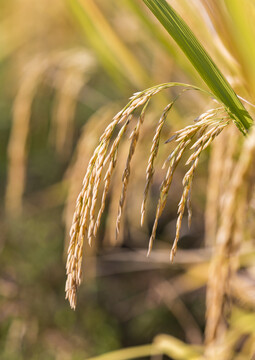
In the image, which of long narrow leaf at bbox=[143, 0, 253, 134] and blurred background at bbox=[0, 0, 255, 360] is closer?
long narrow leaf at bbox=[143, 0, 253, 134]

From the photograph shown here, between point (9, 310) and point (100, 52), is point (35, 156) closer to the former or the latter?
point (9, 310)

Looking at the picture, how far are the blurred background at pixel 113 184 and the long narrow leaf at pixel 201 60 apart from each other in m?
0.08

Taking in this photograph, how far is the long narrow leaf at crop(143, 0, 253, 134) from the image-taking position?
1.91 ft

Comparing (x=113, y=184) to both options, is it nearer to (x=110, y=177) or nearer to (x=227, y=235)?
(x=227, y=235)

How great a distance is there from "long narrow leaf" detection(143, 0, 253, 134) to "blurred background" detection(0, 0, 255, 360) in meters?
0.08

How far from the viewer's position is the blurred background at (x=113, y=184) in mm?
Answer: 954

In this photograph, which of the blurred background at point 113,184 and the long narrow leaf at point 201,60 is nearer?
the long narrow leaf at point 201,60

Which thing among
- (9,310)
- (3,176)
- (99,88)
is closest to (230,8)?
(9,310)

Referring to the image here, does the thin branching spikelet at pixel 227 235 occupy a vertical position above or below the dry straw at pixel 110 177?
below

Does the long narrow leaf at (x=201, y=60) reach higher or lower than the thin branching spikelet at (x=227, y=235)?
higher

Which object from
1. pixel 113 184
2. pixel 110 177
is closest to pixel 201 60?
pixel 110 177

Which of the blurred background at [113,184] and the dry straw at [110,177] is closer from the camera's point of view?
the dry straw at [110,177]

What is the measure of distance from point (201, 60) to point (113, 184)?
0.92 metres

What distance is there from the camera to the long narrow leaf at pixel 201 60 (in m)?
0.58
